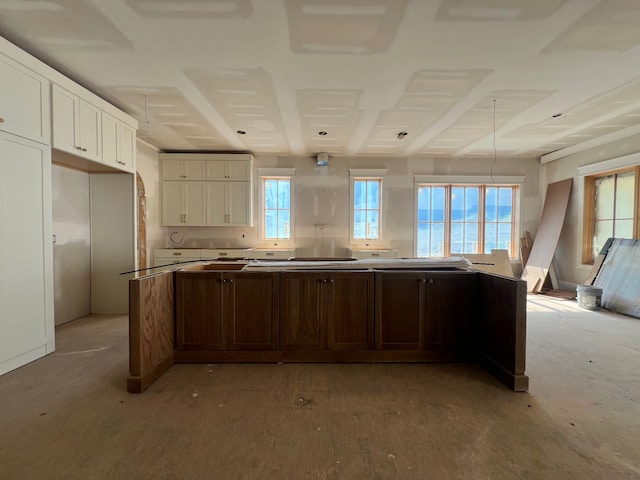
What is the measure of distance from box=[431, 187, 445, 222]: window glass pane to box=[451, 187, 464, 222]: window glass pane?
0.20m

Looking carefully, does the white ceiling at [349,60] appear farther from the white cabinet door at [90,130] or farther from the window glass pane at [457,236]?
the window glass pane at [457,236]

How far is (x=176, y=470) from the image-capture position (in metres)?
1.48

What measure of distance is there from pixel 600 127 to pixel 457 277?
3973 millimetres

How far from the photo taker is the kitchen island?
265 cm

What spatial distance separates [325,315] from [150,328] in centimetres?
138

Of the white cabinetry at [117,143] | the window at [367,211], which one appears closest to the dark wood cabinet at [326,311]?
the white cabinetry at [117,143]

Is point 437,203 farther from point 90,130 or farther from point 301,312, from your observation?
point 90,130

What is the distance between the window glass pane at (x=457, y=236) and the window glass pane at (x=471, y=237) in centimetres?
8

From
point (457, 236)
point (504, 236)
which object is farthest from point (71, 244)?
point (504, 236)

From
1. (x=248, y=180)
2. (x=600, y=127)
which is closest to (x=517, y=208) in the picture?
(x=600, y=127)

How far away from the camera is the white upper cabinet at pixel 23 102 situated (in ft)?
7.82

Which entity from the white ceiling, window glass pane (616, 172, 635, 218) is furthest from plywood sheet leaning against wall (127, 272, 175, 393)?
window glass pane (616, 172, 635, 218)

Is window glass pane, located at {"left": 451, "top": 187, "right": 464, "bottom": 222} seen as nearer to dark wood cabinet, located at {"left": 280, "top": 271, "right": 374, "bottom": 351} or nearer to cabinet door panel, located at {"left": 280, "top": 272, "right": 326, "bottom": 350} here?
dark wood cabinet, located at {"left": 280, "top": 271, "right": 374, "bottom": 351}

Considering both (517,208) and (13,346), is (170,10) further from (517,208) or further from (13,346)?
(517,208)
